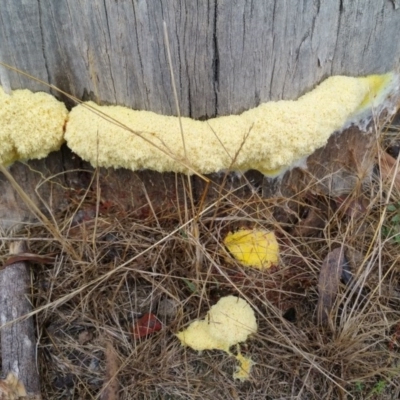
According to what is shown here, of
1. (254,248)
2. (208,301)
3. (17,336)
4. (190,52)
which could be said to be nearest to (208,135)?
(190,52)

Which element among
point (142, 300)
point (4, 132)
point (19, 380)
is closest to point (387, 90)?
point (142, 300)

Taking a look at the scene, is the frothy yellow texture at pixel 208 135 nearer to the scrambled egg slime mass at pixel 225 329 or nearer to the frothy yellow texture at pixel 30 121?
the frothy yellow texture at pixel 30 121

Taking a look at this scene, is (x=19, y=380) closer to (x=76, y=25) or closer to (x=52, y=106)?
(x=52, y=106)

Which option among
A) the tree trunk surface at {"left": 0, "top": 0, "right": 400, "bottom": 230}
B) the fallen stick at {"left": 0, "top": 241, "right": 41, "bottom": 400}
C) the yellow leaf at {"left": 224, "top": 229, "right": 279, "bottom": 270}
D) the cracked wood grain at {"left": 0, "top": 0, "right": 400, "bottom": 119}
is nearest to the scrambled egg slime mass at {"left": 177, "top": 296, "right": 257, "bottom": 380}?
the yellow leaf at {"left": 224, "top": 229, "right": 279, "bottom": 270}

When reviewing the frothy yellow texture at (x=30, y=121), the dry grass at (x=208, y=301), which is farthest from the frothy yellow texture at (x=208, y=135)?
the dry grass at (x=208, y=301)

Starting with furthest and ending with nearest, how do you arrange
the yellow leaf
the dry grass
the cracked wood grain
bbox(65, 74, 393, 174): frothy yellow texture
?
the yellow leaf
the dry grass
bbox(65, 74, 393, 174): frothy yellow texture
the cracked wood grain

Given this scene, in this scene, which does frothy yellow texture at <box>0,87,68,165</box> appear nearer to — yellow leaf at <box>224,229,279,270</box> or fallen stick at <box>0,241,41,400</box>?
fallen stick at <box>0,241,41,400</box>
